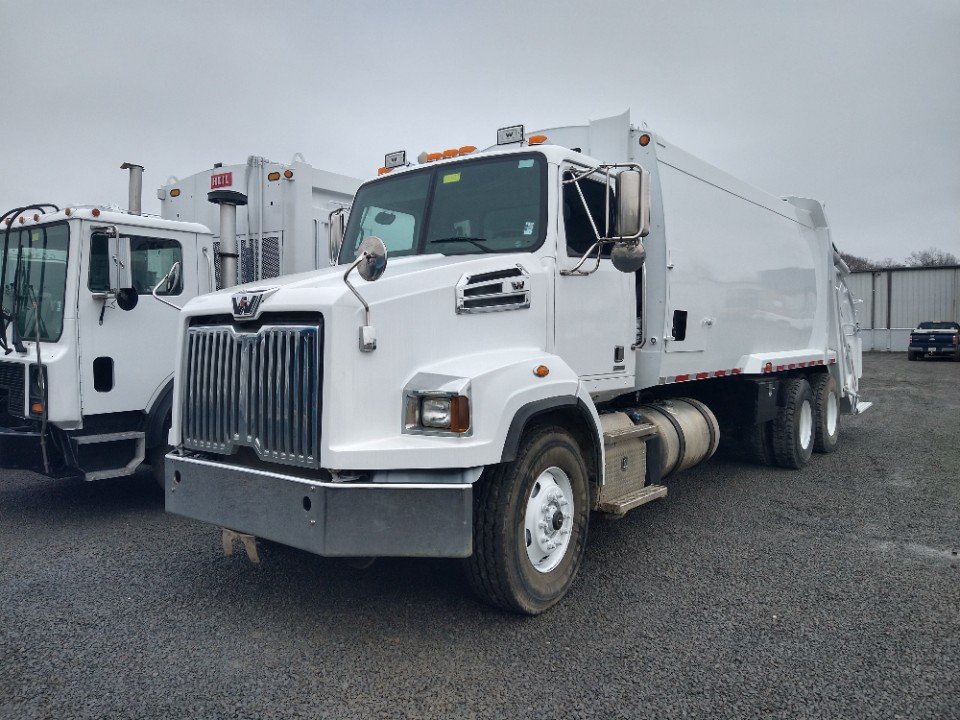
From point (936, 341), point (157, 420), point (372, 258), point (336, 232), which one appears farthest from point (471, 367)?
point (936, 341)

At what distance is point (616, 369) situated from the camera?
5.49m

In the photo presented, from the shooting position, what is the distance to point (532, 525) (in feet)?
14.0

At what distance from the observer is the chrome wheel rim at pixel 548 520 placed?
4.28 meters

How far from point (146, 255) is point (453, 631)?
4563 mm

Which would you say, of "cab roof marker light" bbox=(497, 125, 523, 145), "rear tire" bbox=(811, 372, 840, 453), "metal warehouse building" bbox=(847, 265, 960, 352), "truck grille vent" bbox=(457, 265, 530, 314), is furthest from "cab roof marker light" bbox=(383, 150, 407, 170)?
"metal warehouse building" bbox=(847, 265, 960, 352)

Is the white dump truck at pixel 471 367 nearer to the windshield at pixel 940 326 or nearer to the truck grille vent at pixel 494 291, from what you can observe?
the truck grille vent at pixel 494 291

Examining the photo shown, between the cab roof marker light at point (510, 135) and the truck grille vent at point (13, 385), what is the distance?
4327mm

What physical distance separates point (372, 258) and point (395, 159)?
2336 millimetres

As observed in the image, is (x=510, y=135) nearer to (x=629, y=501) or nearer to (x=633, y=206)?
(x=633, y=206)

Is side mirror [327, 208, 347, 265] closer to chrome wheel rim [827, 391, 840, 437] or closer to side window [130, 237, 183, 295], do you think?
side window [130, 237, 183, 295]

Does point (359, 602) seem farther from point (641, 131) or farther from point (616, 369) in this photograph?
point (641, 131)

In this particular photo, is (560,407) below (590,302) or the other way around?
below

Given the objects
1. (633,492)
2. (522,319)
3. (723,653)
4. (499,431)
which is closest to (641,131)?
(522,319)

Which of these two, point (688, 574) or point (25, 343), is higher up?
point (25, 343)
